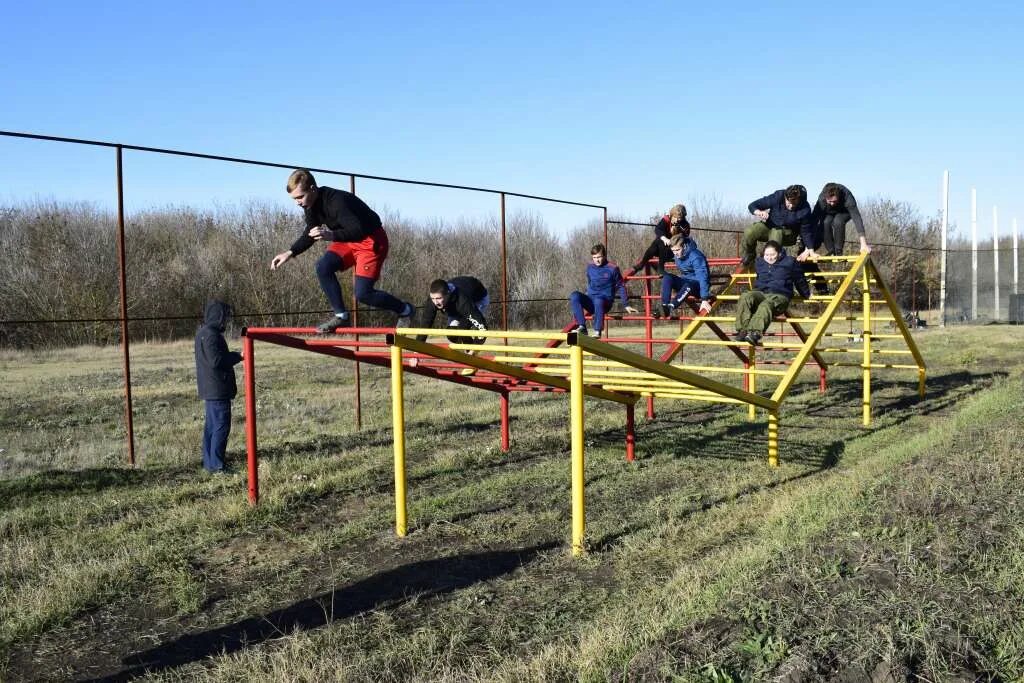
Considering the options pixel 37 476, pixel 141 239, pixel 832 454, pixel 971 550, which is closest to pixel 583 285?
pixel 141 239

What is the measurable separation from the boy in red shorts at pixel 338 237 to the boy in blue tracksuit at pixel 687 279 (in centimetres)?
421

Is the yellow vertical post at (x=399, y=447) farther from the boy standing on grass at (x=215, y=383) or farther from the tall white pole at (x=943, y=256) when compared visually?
the tall white pole at (x=943, y=256)

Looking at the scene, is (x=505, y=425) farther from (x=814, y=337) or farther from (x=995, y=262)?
(x=995, y=262)

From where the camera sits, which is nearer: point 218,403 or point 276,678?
point 276,678

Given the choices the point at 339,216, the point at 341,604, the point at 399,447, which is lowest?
the point at 341,604

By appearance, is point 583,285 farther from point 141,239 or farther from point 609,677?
point 609,677

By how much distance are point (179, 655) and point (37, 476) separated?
3950 millimetres

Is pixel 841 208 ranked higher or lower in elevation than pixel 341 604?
higher

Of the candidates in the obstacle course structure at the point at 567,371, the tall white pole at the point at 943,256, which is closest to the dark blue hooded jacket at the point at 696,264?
the obstacle course structure at the point at 567,371

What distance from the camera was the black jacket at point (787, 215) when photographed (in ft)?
31.9

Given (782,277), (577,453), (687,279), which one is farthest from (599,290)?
(577,453)

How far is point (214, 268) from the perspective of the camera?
24.1 meters

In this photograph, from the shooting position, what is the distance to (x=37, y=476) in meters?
6.92

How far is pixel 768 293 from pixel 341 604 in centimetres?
613
